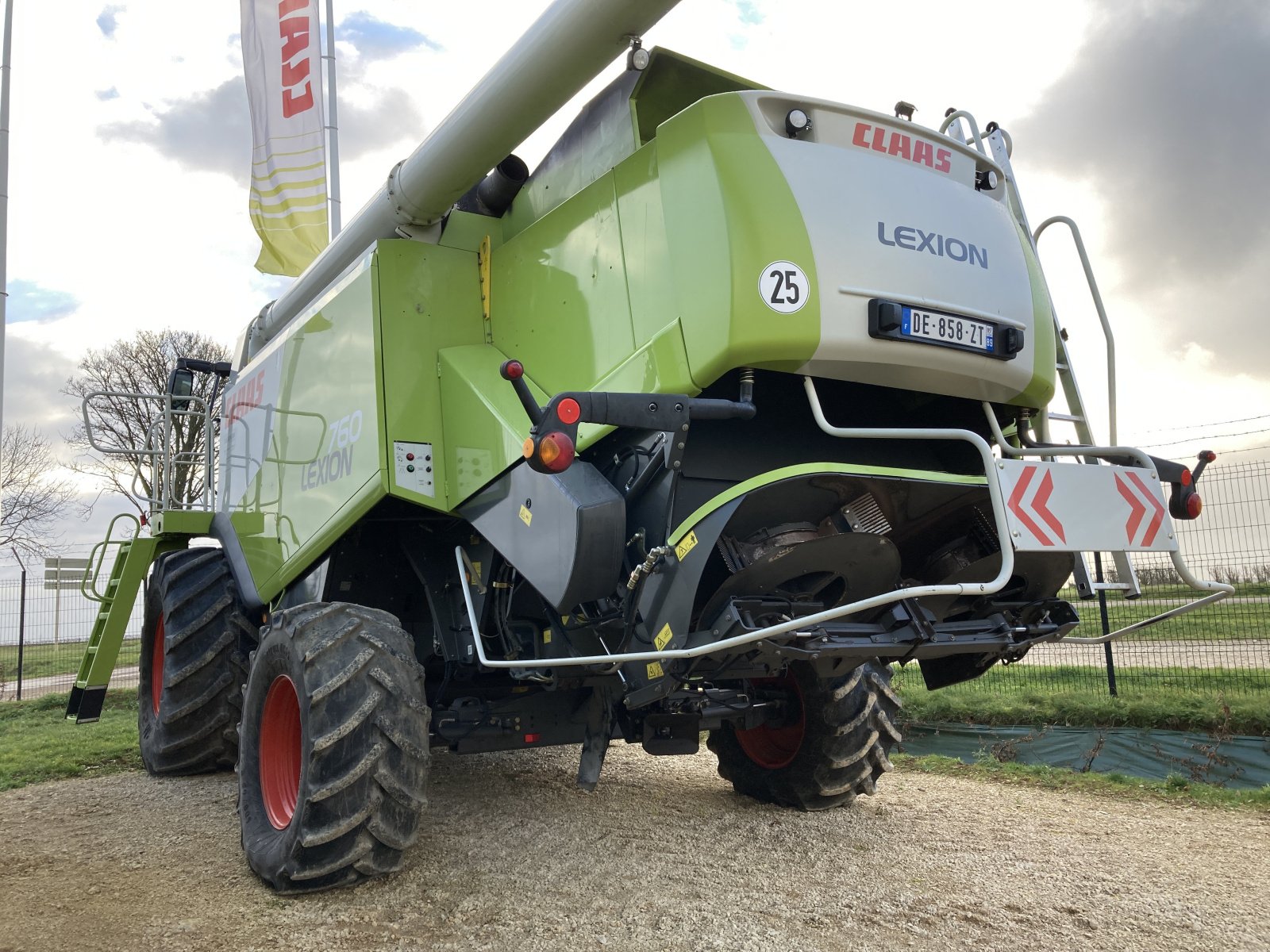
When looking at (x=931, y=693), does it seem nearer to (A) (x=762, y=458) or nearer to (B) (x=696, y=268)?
(A) (x=762, y=458)

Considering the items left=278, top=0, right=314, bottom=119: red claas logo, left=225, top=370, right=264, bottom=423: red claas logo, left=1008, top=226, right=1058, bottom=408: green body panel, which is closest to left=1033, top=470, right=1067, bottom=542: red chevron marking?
left=1008, top=226, right=1058, bottom=408: green body panel

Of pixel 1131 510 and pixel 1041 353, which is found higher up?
pixel 1041 353

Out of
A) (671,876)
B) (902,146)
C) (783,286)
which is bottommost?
(671,876)

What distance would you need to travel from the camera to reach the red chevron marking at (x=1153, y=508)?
127 inches

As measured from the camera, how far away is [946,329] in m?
3.39

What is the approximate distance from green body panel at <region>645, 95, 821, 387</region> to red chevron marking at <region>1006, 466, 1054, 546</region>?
75 centimetres

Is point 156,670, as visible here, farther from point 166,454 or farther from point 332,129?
point 332,129

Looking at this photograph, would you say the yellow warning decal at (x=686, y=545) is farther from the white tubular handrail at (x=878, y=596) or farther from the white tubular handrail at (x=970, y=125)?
the white tubular handrail at (x=970, y=125)

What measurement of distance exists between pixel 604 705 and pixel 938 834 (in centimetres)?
174

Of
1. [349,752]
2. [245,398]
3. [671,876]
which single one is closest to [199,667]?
[245,398]

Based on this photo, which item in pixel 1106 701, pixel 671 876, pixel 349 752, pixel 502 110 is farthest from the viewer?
pixel 1106 701

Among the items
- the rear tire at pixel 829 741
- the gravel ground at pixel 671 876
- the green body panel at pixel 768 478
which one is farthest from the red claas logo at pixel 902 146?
the gravel ground at pixel 671 876

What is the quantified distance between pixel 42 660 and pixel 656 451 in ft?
54.0

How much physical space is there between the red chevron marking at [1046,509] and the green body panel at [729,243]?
82 centimetres
